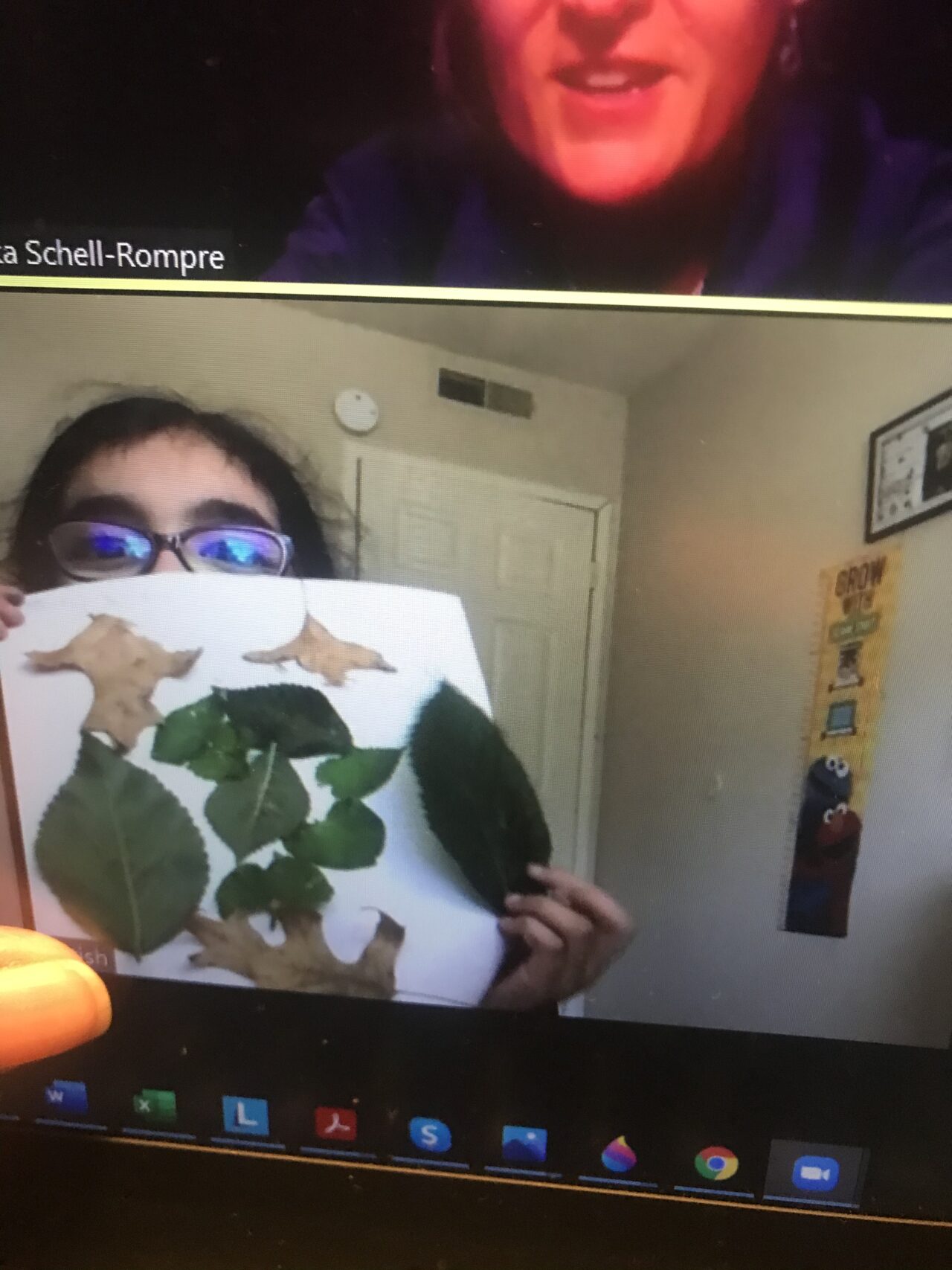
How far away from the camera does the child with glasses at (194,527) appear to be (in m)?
0.49

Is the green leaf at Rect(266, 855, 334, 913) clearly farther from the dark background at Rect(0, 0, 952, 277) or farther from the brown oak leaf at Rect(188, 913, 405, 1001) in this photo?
the dark background at Rect(0, 0, 952, 277)

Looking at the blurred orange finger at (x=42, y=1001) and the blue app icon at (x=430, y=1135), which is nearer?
the blurred orange finger at (x=42, y=1001)

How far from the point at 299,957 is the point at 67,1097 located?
0.53ft

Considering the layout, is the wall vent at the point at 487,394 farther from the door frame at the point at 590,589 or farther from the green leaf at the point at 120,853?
the green leaf at the point at 120,853

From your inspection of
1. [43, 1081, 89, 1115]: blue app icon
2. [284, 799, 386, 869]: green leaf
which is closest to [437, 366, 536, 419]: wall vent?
[284, 799, 386, 869]: green leaf

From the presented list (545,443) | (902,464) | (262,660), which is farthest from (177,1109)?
(902,464)

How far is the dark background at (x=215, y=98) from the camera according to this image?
0.44 m

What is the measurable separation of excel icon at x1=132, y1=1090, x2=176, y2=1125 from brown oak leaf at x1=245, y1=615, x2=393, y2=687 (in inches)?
9.8

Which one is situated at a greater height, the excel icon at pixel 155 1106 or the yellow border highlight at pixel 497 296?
the yellow border highlight at pixel 497 296

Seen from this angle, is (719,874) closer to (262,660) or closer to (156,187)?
(262,660)

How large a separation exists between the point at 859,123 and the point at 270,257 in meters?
0.29

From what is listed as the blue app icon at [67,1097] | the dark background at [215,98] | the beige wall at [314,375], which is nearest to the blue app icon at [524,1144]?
the blue app icon at [67,1097]

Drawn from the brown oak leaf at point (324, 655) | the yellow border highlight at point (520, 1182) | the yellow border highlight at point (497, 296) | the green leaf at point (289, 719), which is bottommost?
the yellow border highlight at point (520, 1182)

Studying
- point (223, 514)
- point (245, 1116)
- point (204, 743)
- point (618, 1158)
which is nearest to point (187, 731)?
point (204, 743)
